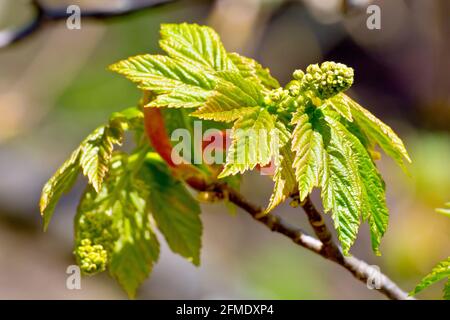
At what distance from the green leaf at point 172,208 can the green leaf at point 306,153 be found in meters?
0.34

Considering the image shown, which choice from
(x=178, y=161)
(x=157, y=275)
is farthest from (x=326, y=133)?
(x=157, y=275)

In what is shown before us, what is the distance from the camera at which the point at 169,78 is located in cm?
108

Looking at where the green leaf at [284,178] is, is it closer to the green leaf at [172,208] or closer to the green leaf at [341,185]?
the green leaf at [341,185]

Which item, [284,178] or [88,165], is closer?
[284,178]

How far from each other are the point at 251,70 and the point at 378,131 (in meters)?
0.21

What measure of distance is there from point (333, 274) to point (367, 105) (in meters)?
1.18

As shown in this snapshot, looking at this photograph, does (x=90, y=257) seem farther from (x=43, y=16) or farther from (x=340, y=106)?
(x=43, y=16)

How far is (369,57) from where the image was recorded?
465 cm

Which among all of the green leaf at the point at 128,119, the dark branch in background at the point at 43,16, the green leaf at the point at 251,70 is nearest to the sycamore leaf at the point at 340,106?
the green leaf at the point at 251,70

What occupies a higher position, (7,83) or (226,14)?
(226,14)

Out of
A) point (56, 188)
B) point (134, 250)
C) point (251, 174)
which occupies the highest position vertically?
point (56, 188)

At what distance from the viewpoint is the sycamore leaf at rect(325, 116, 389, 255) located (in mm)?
976

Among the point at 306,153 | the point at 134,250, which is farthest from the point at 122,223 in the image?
the point at 306,153

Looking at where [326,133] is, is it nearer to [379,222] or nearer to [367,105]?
[379,222]
